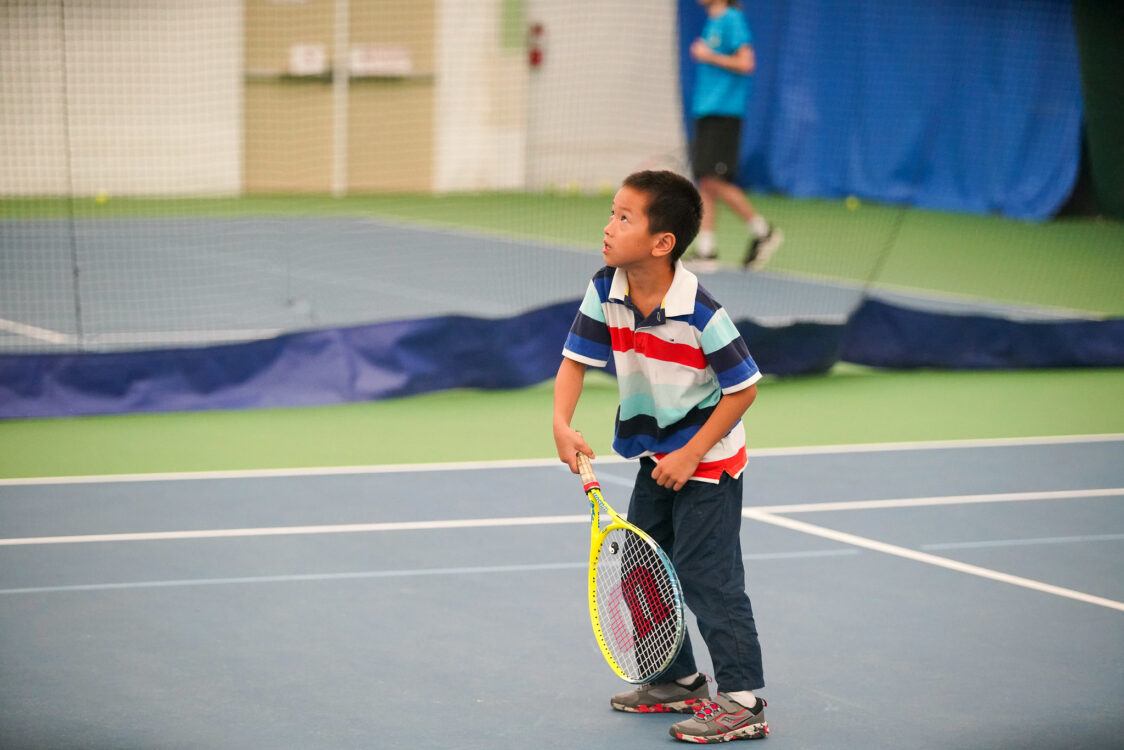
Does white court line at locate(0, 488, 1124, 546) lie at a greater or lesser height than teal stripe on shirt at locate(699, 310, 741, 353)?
lesser

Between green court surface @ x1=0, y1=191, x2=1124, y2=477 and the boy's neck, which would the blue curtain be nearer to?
green court surface @ x1=0, y1=191, x2=1124, y2=477

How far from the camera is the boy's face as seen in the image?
3.27 metres

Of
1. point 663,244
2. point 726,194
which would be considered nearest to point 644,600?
point 663,244

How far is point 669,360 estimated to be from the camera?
130 inches

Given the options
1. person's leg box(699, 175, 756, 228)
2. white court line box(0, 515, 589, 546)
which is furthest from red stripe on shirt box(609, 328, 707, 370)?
person's leg box(699, 175, 756, 228)

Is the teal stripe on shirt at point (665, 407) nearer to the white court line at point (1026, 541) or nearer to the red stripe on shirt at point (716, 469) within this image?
the red stripe on shirt at point (716, 469)

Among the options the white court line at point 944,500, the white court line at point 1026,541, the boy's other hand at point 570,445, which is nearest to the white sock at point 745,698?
the boy's other hand at point 570,445

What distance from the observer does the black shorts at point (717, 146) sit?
11.3 metres

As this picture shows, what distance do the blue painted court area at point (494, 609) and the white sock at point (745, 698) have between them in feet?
0.34

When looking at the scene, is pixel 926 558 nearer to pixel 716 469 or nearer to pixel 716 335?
pixel 716 469

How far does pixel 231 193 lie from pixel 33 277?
6.19 metres

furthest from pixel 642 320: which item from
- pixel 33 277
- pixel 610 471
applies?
pixel 33 277

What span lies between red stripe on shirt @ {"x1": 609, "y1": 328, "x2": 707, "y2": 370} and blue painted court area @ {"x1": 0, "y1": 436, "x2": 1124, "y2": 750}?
86 cm

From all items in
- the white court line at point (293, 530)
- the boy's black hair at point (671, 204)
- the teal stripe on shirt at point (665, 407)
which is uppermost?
the boy's black hair at point (671, 204)
